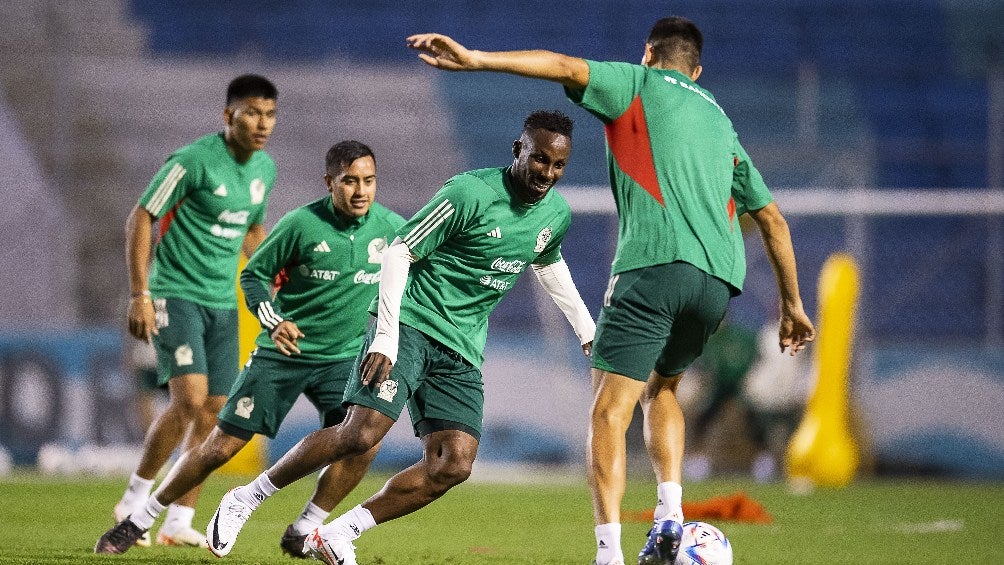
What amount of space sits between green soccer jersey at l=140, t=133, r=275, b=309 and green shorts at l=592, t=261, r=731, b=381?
2.55 metres

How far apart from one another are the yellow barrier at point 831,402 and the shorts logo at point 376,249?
6898 mm

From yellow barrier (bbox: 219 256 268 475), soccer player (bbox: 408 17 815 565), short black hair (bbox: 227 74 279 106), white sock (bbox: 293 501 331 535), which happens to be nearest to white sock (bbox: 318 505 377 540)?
white sock (bbox: 293 501 331 535)

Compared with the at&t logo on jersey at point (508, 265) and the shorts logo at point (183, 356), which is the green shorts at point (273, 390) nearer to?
the shorts logo at point (183, 356)

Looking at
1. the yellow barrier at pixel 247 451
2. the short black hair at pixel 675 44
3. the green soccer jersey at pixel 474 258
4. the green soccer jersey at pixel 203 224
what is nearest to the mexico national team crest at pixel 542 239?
the green soccer jersey at pixel 474 258

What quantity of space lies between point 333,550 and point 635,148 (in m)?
1.89

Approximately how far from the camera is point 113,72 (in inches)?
643

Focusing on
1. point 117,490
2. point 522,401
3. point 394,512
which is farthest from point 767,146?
point 394,512

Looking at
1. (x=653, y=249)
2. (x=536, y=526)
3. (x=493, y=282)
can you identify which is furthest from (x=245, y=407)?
(x=536, y=526)

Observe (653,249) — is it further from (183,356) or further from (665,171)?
(183,356)

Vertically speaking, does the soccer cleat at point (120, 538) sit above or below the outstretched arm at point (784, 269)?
below

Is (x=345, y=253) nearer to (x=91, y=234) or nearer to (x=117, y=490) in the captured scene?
(x=117, y=490)

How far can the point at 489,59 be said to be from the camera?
4.35 meters

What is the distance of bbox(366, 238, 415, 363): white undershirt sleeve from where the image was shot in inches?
200

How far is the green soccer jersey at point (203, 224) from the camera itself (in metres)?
6.86
